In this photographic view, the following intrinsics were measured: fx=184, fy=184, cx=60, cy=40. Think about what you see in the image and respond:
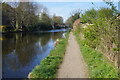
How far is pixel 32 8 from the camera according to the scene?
51.3 metres

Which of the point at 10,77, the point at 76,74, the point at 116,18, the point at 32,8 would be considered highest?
the point at 32,8

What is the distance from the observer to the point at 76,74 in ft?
24.8

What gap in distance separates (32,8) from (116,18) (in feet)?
151

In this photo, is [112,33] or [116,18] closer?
[116,18]

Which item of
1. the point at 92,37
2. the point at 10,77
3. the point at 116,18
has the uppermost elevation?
the point at 116,18

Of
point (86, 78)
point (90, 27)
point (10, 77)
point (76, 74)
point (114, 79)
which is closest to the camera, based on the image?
point (114, 79)

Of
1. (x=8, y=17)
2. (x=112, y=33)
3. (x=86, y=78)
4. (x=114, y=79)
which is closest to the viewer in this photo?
(x=114, y=79)

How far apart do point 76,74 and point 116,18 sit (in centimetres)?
275

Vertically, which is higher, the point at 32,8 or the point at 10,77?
the point at 32,8

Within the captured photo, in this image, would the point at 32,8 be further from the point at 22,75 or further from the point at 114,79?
the point at 114,79

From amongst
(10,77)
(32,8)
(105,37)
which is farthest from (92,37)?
(32,8)

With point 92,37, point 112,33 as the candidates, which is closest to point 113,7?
point 112,33

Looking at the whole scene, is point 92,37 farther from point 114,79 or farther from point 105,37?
point 114,79

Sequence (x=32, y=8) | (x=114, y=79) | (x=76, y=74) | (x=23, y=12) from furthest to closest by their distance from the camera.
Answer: (x=32, y=8) < (x=23, y=12) < (x=76, y=74) < (x=114, y=79)
